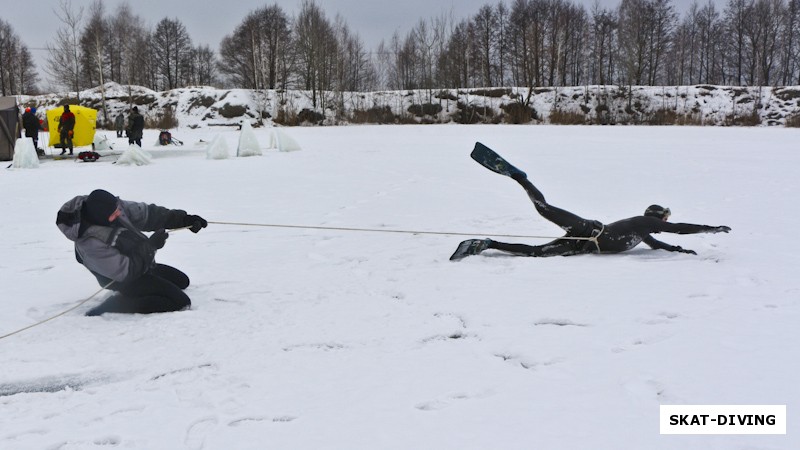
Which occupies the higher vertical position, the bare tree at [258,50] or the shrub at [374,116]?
the bare tree at [258,50]

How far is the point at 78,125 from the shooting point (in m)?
18.0

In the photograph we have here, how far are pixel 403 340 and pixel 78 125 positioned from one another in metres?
18.3

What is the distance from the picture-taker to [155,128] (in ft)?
93.3

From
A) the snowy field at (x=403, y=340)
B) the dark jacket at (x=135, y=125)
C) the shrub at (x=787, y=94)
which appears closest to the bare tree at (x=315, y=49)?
the dark jacket at (x=135, y=125)

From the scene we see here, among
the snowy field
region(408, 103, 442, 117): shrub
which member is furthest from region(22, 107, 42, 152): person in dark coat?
region(408, 103, 442, 117): shrub

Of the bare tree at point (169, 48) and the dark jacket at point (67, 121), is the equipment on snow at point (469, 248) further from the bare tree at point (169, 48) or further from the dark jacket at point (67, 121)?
the bare tree at point (169, 48)

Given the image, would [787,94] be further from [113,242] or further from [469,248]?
[113,242]

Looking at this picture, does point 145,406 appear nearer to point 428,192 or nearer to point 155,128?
point 428,192

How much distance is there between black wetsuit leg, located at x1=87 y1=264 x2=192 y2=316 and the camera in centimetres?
369

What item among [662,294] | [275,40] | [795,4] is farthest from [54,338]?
[795,4]

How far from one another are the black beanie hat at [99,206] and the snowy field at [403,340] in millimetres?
693

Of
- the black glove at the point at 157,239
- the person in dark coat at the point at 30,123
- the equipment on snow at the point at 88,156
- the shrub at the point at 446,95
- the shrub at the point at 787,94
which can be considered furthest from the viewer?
the shrub at the point at 446,95

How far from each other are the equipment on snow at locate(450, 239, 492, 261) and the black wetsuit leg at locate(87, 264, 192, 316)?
2.27 meters

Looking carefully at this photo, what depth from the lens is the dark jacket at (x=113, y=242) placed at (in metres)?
3.33
